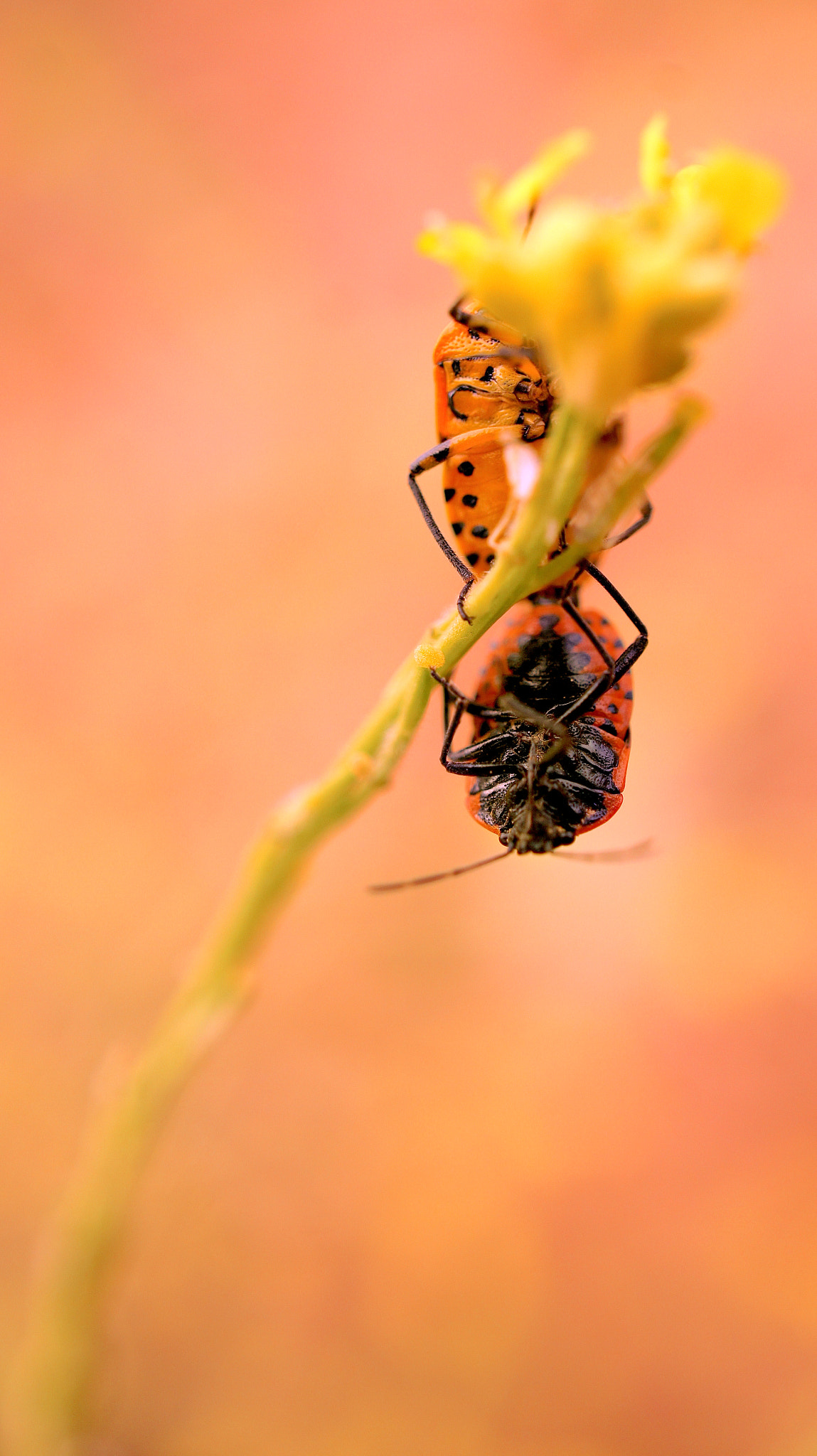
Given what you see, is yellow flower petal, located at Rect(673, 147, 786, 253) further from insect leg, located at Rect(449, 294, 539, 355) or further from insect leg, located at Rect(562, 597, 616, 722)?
insect leg, located at Rect(562, 597, 616, 722)

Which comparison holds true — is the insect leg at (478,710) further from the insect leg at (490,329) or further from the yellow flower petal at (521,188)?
the yellow flower petal at (521,188)

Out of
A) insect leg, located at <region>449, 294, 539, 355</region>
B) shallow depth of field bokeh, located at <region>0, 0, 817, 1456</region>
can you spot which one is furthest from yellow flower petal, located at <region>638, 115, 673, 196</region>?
shallow depth of field bokeh, located at <region>0, 0, 817, 1456</region>

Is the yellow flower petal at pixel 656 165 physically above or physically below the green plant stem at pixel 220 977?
above

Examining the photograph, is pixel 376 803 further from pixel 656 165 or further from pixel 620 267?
pixel 620 267

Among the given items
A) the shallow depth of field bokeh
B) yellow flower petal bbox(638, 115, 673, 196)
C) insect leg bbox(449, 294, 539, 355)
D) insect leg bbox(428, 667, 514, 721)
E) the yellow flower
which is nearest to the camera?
the yellow flower

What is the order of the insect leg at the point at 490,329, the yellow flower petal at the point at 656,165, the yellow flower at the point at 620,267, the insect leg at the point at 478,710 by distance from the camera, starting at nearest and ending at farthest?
the yellow flower at the point at 620,267
the yellow flower petal at the point at 656,165
the insect leg at the point at 490,329
the insect leg at the point at 478,710

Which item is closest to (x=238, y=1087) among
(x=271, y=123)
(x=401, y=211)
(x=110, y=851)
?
(x=110, y=851)

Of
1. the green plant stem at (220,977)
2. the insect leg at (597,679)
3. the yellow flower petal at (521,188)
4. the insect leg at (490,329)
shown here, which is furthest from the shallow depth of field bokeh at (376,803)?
the yellow flower petal at (521,188)

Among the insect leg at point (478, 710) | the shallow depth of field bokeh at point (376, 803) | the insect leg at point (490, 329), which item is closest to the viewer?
the insect leg at point (490, 329)
